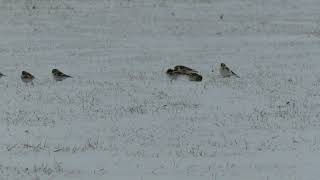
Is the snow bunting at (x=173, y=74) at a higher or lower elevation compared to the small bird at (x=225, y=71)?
lower

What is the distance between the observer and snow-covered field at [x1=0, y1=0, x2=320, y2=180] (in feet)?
39.8

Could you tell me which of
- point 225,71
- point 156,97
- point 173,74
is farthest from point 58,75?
point 225,71

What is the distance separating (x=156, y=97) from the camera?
1781 cm

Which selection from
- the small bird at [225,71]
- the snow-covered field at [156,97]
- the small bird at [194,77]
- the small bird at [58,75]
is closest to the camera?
the snow-covered field at [156,97]

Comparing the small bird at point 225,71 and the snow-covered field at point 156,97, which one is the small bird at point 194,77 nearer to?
the snow-covered field at point 156,97

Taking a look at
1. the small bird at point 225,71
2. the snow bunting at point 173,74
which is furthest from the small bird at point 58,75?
the small bird at point 225,71

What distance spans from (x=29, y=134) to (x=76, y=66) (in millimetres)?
8844

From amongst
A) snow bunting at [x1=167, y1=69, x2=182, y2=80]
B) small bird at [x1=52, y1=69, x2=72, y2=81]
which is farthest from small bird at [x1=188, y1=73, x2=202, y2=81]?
small bird at [x1=52, y1=69, x2=72, y2=81]

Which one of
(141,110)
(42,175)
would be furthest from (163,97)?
(42,175)

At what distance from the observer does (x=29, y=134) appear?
13.9 meters

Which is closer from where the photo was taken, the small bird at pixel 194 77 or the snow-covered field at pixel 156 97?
the snow-covered field at pixel 156 97

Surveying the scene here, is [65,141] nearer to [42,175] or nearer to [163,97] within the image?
[42,175]

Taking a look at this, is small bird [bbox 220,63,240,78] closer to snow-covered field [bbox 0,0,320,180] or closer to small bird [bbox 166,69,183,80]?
snow-covered field [bbox 0,0,320,180]

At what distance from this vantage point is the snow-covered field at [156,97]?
39.8 ft
